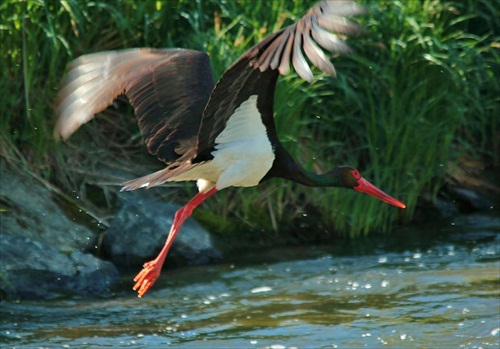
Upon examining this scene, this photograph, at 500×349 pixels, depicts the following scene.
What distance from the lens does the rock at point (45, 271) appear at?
5527 millimetres

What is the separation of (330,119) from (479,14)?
141cm

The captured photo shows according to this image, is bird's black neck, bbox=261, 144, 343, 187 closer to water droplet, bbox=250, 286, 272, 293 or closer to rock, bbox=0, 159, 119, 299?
water droplet, bbox=250, 286, 272, 293

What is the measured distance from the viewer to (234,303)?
216 inches

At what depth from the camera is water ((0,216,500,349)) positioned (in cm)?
490

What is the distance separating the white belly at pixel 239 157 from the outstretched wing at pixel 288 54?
9.4 inches

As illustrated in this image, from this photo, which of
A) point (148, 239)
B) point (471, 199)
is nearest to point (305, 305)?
point (148, 239)

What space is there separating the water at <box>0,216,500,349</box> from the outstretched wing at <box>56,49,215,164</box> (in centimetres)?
82

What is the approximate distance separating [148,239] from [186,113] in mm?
1371

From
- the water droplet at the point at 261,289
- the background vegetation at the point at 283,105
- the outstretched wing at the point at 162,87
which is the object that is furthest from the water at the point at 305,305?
the outstretched wing at the point at 162,87

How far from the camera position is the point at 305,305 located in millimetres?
5402

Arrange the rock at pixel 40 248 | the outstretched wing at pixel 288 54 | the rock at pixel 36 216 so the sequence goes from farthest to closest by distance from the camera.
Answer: the rock at pixel 36 216, the rock at pixel 40 248, the outstretched wing at pixel 288 54

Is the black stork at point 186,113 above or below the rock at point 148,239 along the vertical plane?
above

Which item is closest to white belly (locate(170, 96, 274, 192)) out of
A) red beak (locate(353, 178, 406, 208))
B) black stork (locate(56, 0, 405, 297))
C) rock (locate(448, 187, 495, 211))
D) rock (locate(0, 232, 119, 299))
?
black stork (locate(56, 0, 405, 297))

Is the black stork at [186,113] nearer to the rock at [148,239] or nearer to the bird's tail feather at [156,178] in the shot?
the bird's tail feather at [156,178]
